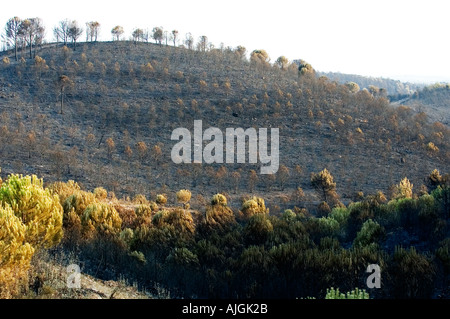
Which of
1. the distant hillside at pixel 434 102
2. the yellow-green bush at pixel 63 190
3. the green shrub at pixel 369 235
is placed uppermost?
the distant hillside at pixel 434 102

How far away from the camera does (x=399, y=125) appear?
1419 inches

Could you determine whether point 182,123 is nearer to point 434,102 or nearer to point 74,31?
point 74,31

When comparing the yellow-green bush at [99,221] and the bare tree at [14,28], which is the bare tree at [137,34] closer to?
the bare tree at [14,28]

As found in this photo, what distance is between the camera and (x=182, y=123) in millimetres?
33719

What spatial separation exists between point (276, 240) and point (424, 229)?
12.5 ft

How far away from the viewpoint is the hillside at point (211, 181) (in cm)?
769

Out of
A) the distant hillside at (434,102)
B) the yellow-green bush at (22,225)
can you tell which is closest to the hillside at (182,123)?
the distant hillside at (434,102)

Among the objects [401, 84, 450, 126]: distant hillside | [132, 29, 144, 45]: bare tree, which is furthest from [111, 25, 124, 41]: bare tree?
[401, 84, 450, 126]: distant hillside

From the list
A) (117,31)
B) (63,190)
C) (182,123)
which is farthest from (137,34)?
(63,190)

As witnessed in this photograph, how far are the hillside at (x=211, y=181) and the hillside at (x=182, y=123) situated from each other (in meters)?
0.17

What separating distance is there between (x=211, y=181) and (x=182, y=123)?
31.2 ft

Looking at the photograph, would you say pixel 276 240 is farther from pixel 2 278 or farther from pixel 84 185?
pixel 84 185

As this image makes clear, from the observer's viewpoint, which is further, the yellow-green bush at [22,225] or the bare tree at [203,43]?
the bare tree at [203,43]

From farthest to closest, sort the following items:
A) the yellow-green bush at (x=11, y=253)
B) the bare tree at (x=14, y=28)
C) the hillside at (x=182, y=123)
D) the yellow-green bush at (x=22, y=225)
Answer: the bare tree at (x=14, y=28)
the hillside at (x=182, y=123)
the yellow-green bush at (x=22, y=225)
the yellow-green bush at (x=11, y=253)
